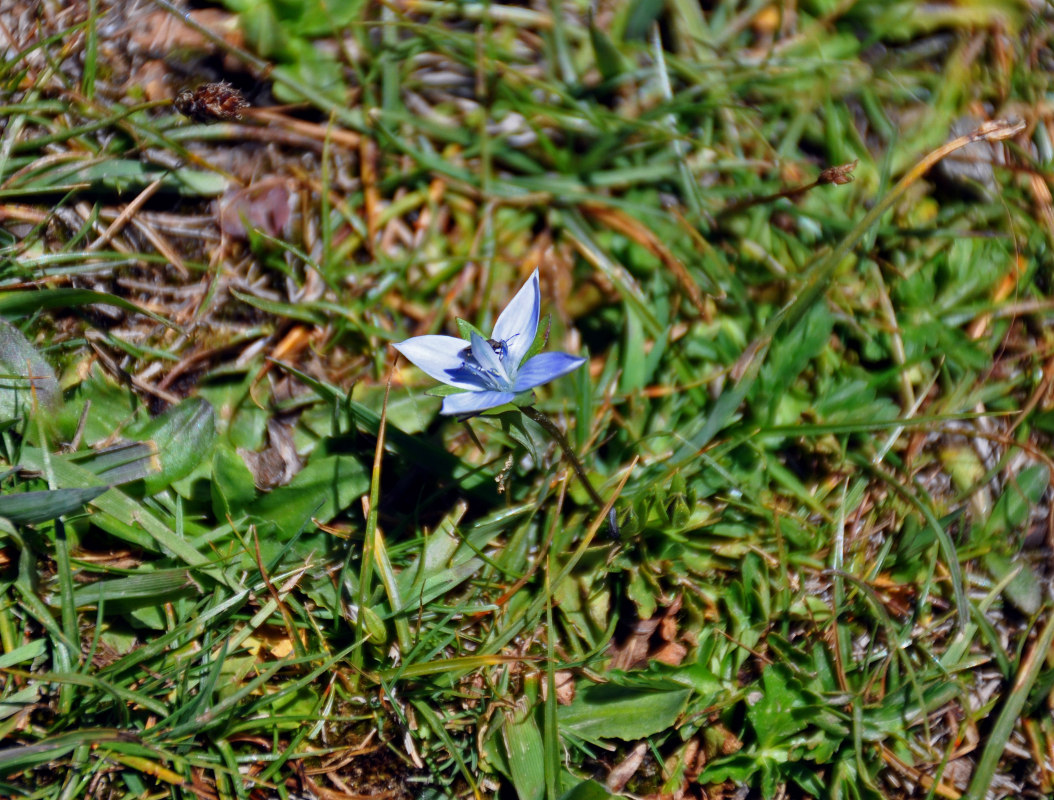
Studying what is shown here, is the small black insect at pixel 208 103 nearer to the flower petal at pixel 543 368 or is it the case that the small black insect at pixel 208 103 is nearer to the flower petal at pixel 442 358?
the flower petal at pixel 442 358

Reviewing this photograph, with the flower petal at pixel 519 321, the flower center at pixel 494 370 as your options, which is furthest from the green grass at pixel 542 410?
the flower petal at pixel 519 321

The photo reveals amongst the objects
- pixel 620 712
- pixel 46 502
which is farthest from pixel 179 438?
pixel 620 712

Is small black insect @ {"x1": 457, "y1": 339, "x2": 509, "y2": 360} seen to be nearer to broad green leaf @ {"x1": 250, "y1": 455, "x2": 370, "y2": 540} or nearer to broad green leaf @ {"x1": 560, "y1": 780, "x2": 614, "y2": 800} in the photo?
broad green leaf @ {"x1": 250, "y1": 455, "x2": 370, "y2": 540}

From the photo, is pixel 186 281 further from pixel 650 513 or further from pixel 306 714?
pixel 650 513

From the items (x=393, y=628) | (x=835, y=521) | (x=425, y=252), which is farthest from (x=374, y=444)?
(x=835, y=521)

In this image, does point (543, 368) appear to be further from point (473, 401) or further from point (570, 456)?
point (570, 456)

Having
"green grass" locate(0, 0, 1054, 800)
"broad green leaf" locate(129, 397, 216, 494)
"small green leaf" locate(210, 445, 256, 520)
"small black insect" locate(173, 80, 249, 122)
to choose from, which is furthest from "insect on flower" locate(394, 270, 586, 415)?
"small black insect" locate(173, 80, 249, 122)
